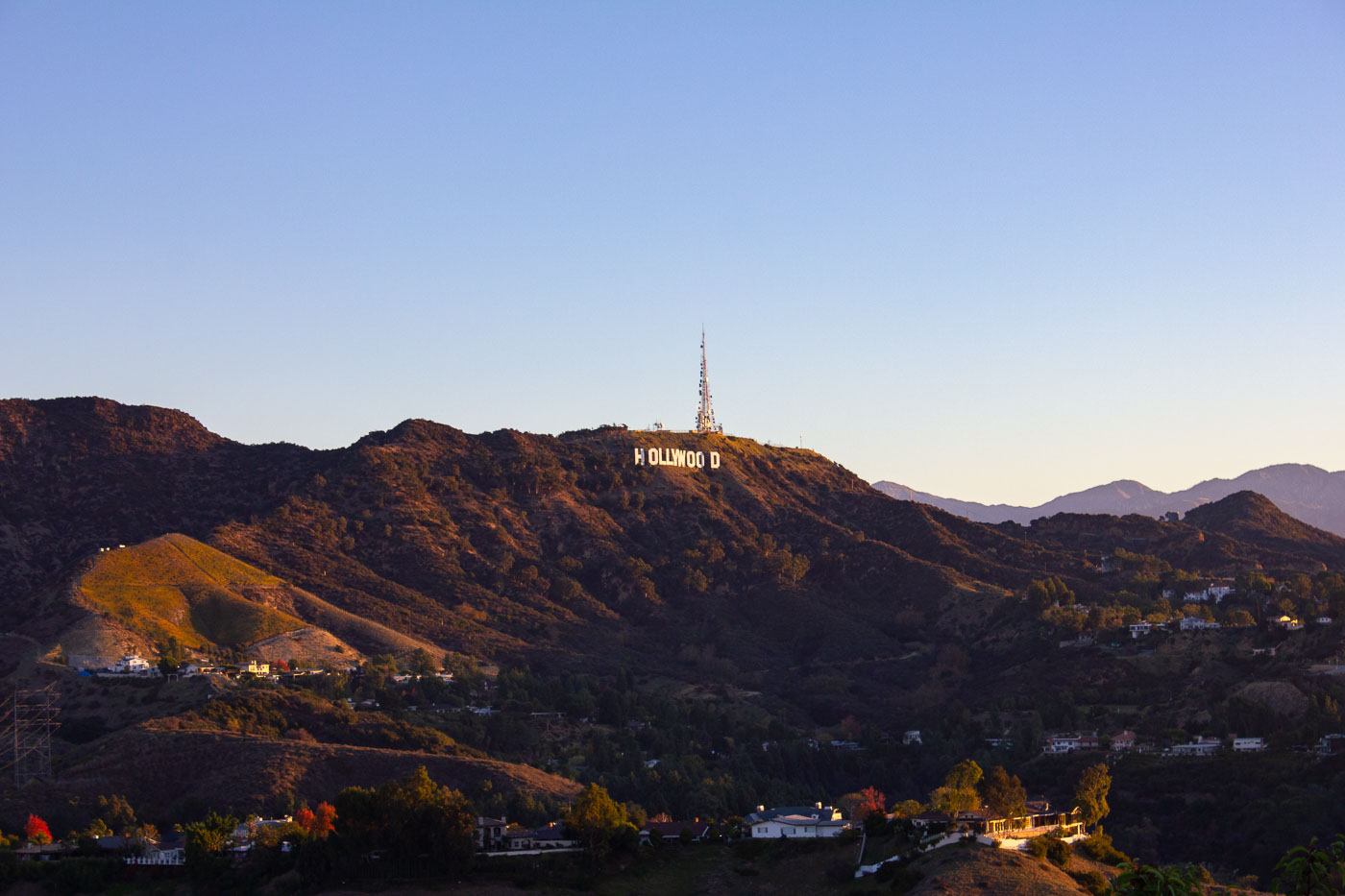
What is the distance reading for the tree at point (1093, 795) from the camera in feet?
278

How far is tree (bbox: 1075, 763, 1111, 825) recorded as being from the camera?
84875 millimetres

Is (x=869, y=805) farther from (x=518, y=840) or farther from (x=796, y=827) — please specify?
(x=518, y=840)

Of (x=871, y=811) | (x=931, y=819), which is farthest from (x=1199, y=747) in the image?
(x=931, y=819)

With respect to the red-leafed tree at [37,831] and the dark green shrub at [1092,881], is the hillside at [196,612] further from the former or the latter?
the dark green shrub at [1092,881]

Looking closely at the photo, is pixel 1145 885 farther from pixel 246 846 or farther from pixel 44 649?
pixel 44 649

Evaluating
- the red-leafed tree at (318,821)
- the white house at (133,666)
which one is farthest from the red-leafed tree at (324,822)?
the white house at (133,666)

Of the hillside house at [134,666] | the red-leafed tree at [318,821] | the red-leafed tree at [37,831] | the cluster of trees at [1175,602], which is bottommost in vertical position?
the red-leafed tree at [37,831]

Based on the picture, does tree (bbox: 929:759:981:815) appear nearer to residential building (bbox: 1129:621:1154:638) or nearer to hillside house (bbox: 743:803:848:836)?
hillside house (bbox: 743:803:848:836)

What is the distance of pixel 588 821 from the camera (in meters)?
76.6

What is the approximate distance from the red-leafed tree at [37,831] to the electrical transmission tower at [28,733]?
32.1 ft

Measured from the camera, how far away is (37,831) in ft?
281

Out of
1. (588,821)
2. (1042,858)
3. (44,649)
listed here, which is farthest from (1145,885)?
(44,649)

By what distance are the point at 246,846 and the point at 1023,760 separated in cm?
6110

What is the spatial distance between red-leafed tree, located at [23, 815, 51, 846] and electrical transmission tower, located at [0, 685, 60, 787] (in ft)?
32.1
